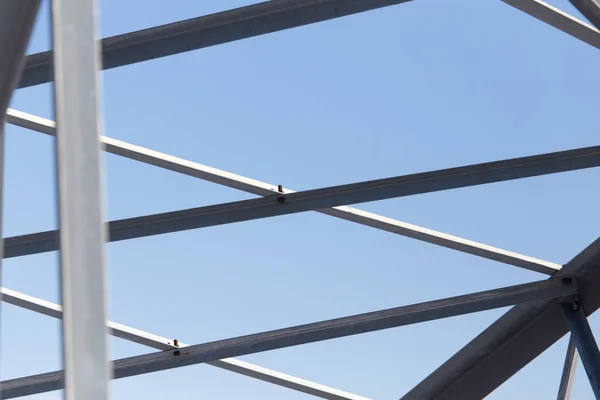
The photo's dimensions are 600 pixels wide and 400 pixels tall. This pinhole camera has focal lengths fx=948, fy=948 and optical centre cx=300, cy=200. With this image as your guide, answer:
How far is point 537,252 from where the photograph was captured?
16469 millimetres

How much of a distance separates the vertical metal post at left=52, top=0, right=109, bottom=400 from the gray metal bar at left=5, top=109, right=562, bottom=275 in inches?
246

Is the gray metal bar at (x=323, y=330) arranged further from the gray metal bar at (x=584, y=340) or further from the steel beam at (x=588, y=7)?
the steel beam at (x=588, y=7)

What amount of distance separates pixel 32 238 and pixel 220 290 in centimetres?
846

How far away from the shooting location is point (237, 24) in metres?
8.42

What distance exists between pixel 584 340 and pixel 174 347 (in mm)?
5456

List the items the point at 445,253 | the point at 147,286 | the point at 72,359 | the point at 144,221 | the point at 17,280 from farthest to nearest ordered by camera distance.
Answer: the point at 147,286, the point at 445,253, the point at 17,280, the point at 144,221, the point at 72,359

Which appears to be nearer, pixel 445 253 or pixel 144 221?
pixel 144 221

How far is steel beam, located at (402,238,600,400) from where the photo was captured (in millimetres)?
13281

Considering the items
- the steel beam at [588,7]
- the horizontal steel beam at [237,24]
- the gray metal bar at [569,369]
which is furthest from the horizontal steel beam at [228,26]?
the gray metal bar at [569,369]

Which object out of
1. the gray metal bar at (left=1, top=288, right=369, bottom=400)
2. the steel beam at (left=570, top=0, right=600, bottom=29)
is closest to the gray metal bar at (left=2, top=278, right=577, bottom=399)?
the gray metal bar at (left=1, top=288, right=369, bottom=400)

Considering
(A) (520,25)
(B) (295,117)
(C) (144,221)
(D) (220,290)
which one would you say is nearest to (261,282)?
(D) (220,290)

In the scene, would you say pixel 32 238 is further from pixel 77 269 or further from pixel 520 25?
pixel 520 25

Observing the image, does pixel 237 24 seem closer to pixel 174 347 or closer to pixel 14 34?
pixel 14 34

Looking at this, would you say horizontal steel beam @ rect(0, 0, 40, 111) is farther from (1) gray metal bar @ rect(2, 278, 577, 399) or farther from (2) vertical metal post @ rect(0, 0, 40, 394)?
(1) gray metal bar @ rect(2, 278, 577, 399)
